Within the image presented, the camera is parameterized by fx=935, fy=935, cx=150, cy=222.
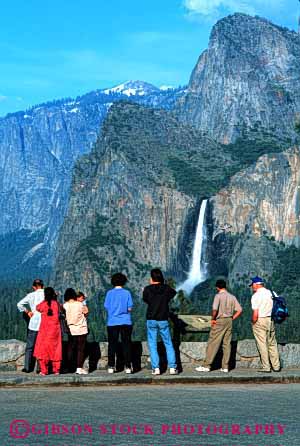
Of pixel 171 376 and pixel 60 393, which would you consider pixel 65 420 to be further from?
pixel 171 376

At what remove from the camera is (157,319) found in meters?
22.2

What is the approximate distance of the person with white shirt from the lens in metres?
23.0

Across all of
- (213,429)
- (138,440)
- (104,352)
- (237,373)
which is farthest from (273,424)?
(104,352)

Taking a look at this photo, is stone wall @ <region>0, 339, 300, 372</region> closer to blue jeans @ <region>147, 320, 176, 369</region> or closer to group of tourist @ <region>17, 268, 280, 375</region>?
group of tourist @ <region>17, 268, 280, 375</region>

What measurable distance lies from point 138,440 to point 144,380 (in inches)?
294

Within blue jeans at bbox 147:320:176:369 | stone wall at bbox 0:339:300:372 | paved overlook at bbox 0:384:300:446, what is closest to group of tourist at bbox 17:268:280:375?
blue jeans at bbox 147:320:176:369

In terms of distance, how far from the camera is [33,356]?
23.1 m

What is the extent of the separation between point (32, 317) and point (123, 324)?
2467 mm

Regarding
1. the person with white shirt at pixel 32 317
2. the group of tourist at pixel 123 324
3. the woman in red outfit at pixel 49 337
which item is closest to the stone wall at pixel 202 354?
the person with white shirt at pixel 32 317

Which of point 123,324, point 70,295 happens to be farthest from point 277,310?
point 70,295

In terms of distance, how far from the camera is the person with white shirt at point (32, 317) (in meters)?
23.0

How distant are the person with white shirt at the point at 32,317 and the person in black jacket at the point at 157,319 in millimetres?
2871

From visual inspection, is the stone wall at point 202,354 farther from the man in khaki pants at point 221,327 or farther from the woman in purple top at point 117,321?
the man in khaki pants at point 221,327

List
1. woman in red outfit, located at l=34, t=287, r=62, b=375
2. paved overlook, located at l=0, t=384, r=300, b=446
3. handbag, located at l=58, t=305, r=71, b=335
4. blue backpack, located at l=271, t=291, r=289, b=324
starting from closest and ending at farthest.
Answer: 1. paved overlook, located at l=0, t=384, r=300, b=446
2. woman in red outfit, located at l=34, t=287, r=62, b=375
3. handbag, located at l=58, t=305, r=71, b=335
4. blue backpack, located at l=271, t=291, r=289, b=324
